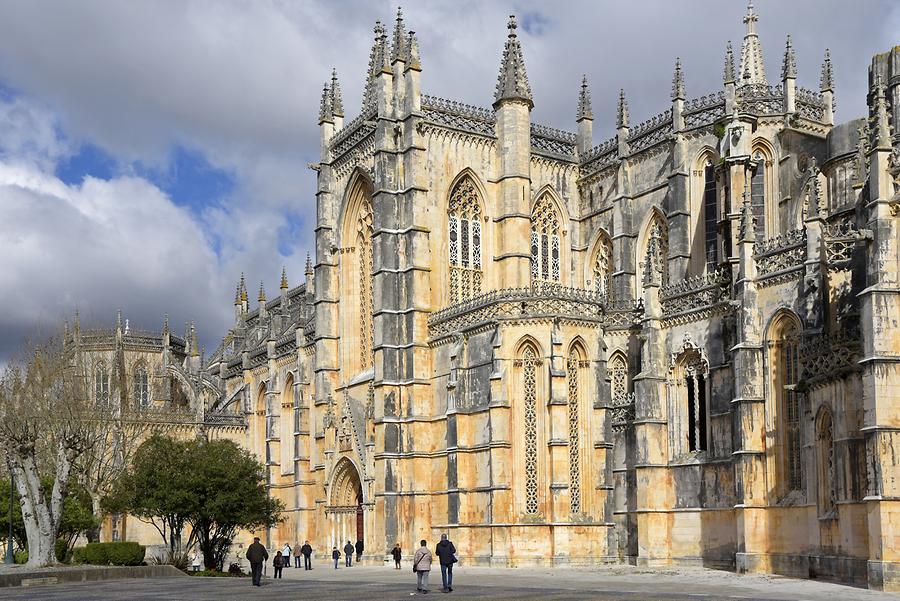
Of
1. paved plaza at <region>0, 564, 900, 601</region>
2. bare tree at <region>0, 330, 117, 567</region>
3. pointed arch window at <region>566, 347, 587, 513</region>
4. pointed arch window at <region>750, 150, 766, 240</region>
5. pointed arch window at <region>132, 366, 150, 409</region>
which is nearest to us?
paved plaza at <region>0, 564, 900, 601</region>

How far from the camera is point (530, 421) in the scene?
139 feet

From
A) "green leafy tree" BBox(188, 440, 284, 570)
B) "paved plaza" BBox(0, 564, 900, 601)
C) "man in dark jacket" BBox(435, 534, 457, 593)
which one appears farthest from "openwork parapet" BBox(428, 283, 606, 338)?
"man in dark jacket" BBox(435, 534, 457, 593)

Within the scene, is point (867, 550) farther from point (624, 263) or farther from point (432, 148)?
point (432, 148)

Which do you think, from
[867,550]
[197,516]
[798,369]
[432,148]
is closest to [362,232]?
[432,148]

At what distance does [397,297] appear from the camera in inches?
1895

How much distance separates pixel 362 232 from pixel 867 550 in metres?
31.1

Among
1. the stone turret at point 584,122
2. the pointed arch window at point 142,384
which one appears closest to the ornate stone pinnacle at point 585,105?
the stone turret at point 584,122

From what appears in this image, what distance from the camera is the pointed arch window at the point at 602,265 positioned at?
2026 inches

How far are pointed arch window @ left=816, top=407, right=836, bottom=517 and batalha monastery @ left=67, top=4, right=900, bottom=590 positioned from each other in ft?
0.28

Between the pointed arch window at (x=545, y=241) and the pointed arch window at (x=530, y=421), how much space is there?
935cm

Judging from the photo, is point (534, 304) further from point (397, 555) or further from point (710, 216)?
point (397, 555)

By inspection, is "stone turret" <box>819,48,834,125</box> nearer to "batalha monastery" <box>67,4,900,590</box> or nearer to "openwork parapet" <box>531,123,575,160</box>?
"batalha monastery" <box>67,4,900,590</box>

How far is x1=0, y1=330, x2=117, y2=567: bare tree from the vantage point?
133 feet

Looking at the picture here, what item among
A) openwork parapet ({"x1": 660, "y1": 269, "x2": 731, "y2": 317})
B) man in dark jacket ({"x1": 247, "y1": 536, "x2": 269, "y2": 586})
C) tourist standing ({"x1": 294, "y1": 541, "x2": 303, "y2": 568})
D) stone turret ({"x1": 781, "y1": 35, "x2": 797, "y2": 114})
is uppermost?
stone turret ({"x1": 781, "y1": 35, "x2": 797, "y2": 114})
